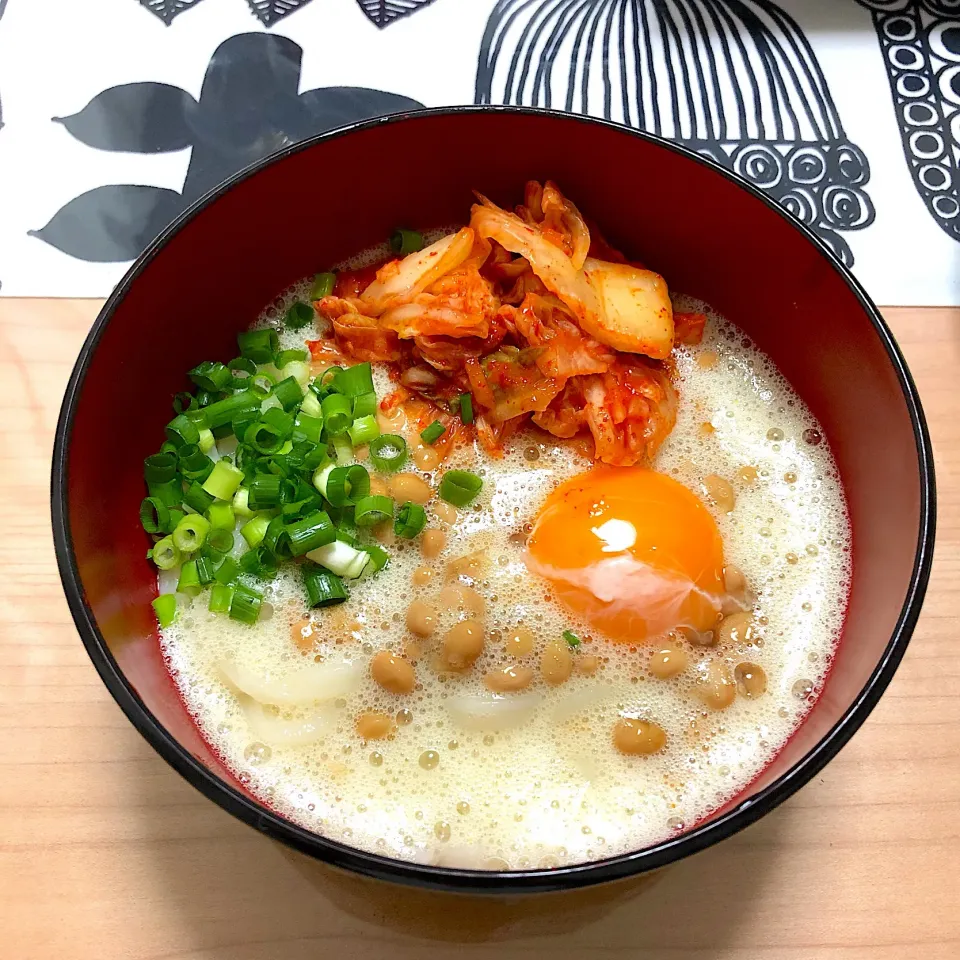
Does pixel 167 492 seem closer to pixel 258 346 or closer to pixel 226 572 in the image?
pixel 226 572

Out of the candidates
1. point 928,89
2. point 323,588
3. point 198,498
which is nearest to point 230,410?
point 198,498

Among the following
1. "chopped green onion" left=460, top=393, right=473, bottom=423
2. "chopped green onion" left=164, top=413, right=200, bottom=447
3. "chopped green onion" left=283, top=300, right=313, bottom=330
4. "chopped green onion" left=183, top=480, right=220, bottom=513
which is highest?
"chopped green onion" left=283, top=300, right=313, bottom=330

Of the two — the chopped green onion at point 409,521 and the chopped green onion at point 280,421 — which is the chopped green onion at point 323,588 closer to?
the chopped green onion at point 409,521

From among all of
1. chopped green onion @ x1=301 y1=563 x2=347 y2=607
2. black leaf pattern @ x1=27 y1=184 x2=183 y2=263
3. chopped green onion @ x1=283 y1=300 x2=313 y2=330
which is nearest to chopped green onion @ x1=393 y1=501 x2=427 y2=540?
chopped green onion @ x1=301 y1=563 x2=347 y2=607

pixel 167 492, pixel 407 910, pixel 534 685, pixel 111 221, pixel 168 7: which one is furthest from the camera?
pixel 168 7

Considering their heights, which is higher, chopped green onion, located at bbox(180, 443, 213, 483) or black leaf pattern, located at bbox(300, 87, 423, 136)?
black leaf pattern, located at bbox(300, 87, 423, 136)

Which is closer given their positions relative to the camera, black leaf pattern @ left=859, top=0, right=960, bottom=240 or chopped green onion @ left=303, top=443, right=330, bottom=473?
chopped green onion @ left=303, top=443, right=330, bottom=473

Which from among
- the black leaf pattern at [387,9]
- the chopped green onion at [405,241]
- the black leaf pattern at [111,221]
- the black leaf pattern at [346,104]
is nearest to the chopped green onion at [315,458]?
the chopped green onion at [405,241]

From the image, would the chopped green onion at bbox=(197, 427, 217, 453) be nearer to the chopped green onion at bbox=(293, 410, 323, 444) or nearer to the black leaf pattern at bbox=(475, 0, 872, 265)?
the chopped green onion at bbox=(293, 410, 323, 444)
